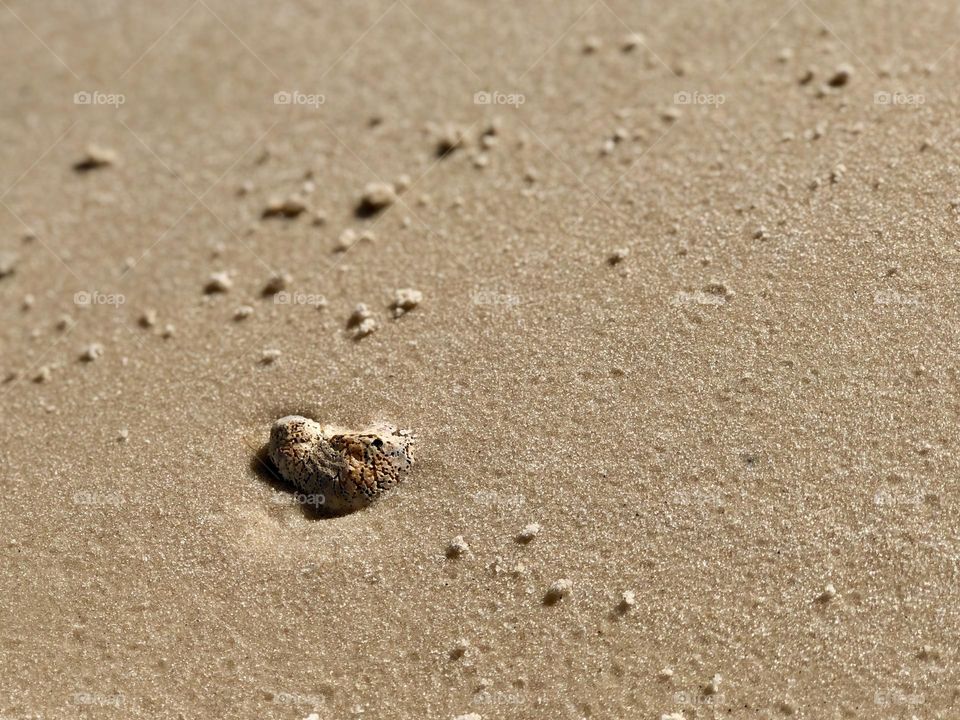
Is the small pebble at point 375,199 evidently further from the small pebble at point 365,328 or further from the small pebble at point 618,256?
the small pebble at point 618,256

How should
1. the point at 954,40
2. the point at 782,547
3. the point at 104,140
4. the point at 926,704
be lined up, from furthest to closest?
1. the point at 104,140
2. the point at 954,40
3. the point at 782,547
4. the point at 926,704

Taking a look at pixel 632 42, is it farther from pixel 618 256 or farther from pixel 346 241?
pixel 346 241

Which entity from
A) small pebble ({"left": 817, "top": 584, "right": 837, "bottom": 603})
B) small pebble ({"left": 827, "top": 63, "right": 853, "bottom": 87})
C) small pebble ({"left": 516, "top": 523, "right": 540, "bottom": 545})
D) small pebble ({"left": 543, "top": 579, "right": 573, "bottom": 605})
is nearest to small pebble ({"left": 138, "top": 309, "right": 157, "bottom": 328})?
small pebble ({"left": 516, "top": 523, "right": 540, "bottom": 545})

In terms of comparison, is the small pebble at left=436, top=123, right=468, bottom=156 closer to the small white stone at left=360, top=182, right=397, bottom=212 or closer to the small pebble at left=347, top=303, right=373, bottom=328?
the small white stone at left=360, top=182, right=397, bottom=212

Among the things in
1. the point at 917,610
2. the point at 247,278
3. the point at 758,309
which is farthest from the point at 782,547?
the point at 247,278

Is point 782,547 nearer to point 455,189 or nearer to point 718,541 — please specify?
point 718,541

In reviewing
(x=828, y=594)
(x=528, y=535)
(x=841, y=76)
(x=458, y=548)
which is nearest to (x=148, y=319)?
(x=458, y=548)
